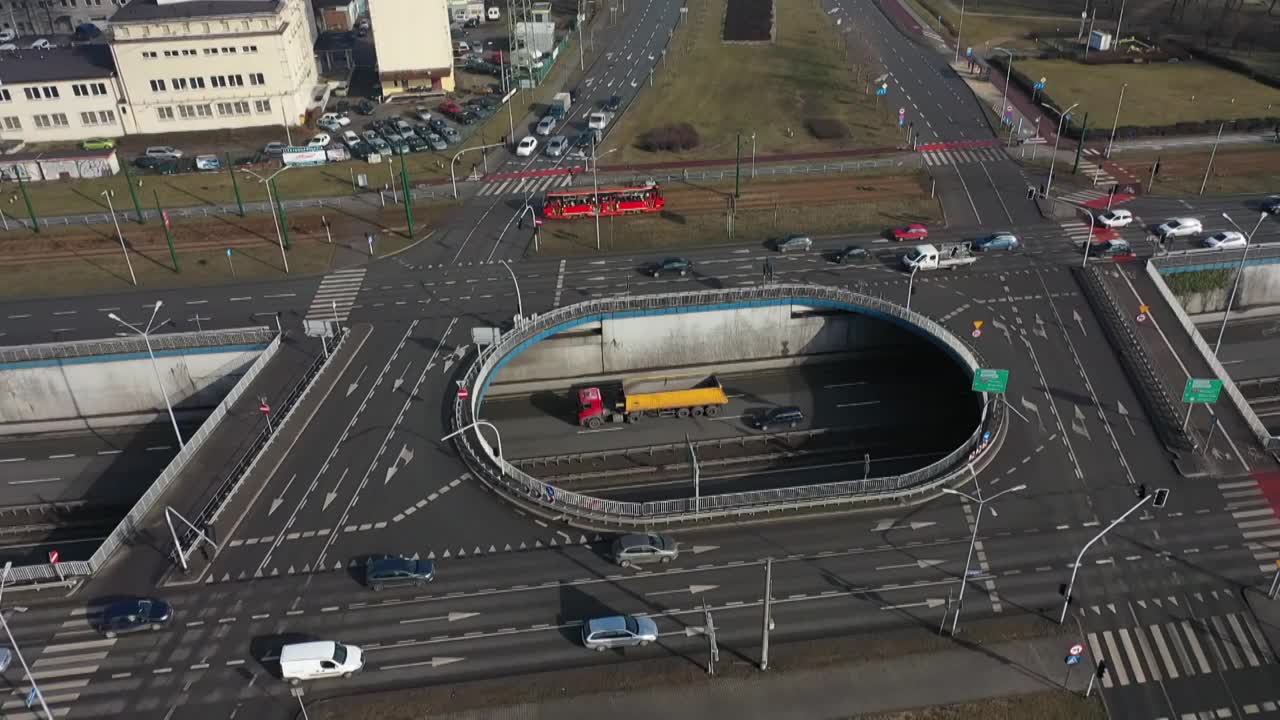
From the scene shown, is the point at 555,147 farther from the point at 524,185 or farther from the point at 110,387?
the point at 110,387

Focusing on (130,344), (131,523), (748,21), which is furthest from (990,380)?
(748,21)

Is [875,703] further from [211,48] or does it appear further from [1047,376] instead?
[211,48]

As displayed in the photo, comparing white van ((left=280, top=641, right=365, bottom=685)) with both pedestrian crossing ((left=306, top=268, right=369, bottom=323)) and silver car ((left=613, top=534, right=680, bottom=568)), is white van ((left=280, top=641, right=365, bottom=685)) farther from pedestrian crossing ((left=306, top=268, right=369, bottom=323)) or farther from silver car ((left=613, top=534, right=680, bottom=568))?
pedestrian crossing ((left=306, top=268, right=369, bottom=323))

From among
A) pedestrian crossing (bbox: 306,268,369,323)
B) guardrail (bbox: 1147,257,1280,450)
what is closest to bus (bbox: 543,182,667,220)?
pedestrian crossing (bbox: 306,268,369,323)

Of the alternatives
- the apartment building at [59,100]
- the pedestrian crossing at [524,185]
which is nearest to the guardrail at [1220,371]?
the pedestrian crossing at [524,185]

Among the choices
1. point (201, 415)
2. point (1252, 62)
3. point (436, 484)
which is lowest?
point (201, 415)

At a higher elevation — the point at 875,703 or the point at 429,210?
the point at 429,210

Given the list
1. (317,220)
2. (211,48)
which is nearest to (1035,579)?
(317,220)
